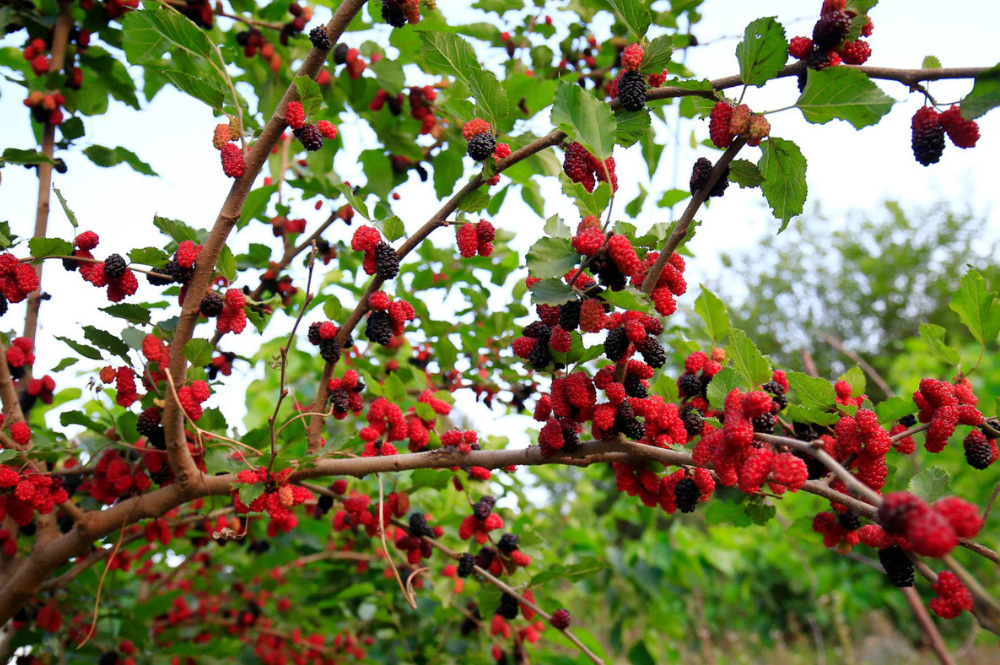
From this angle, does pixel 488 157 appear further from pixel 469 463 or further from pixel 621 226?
pixel 469 463

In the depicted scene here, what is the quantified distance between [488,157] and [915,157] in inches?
26.0

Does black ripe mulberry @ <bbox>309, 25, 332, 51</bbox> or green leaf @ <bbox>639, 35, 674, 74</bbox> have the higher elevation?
black ripe mulberry @ <bbox>309, 25, 332, 51</bbox>

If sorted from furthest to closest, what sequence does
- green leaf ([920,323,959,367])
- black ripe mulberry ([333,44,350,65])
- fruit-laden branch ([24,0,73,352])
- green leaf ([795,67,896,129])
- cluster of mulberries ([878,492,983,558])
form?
black ripe mulberry ([333,44,350,65]) → fruit-laden branch ([24,0,73,352]) → green leaf ([920,323,959,367]) → green leaf ([795,67,896,129]) → cluster of mulberries ([878,492,983,558])

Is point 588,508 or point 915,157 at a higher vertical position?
point 588,508

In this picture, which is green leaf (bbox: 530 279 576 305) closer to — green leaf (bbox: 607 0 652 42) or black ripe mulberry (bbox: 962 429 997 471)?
green leaf (bbox: 607 0 652 42)

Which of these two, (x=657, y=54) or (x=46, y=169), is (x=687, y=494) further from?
(x=46, y=169)

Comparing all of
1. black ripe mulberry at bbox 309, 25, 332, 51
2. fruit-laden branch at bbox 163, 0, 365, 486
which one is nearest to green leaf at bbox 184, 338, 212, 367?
fruit-laden branch at bbox 163, 0, 365, 486

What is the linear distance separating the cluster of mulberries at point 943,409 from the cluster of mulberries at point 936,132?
1.23 feet

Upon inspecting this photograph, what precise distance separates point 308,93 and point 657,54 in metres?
0.61

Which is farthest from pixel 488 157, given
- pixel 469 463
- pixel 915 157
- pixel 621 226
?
pixel 915 157

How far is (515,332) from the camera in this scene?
86.1 inches

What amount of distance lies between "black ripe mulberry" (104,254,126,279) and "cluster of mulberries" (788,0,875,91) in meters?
1.25

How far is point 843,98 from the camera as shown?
0.90 metres

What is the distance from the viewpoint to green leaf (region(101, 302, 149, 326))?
1313 mm
